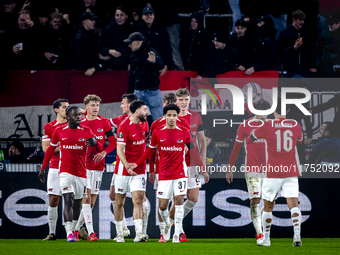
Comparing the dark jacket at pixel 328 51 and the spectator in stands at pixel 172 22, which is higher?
the spectator in stands at pixel 172 22

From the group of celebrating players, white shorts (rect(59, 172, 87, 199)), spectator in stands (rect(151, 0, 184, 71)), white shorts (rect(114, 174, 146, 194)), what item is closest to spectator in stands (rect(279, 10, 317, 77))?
spectator in stands (rect(151, 0, 184, 71))

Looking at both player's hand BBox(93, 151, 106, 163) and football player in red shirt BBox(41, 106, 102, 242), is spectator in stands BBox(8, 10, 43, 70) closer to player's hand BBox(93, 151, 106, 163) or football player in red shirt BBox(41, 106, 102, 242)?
player's hand BBox(93, 151, 106, 163)

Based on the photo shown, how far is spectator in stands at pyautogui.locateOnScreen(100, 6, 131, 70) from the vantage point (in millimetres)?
11562

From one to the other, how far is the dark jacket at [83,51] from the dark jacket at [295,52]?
436 centimetres

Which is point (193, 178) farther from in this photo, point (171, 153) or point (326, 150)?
point (326, 150)

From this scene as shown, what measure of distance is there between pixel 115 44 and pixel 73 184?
464cm

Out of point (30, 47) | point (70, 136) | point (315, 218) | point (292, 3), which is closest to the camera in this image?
point (70, 136)

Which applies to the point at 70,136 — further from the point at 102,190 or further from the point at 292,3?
the point at 292,3

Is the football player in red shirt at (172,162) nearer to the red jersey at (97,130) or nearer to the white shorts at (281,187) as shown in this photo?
the white shorts at (281,187)

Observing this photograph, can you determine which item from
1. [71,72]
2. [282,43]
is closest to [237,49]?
[282,43]

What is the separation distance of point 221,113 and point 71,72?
3434mm

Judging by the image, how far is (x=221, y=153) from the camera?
10.0 meters

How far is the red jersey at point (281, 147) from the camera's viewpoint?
7301 mm

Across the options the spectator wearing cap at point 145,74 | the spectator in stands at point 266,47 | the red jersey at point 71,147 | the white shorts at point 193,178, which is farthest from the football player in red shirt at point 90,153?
the spectator in stands at point 266,47
